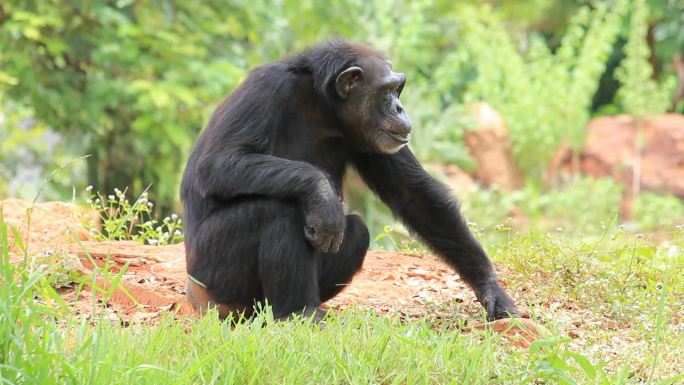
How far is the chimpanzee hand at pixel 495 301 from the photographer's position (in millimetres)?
5246

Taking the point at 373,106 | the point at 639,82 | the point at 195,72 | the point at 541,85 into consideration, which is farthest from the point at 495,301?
the point at 639,82

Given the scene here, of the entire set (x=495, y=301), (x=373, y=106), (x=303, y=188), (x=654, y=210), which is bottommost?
(x=654, y=210)

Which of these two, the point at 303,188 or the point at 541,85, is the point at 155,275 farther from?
the point at 541,85

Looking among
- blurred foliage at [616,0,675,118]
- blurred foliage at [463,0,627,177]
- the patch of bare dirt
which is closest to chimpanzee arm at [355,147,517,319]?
the patch of bare dirt

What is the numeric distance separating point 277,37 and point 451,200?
9.27 metres

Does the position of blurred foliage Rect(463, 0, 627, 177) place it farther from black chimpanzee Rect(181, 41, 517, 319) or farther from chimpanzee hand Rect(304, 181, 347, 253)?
chimpanzee hand Rect(304, 181, 347, 253)

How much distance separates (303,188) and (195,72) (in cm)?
697

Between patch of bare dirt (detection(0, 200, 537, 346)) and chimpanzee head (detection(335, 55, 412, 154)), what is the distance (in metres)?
0.91

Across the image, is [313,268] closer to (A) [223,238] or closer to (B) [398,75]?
(A) [223,238]

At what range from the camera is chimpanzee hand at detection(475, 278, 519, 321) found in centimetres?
525

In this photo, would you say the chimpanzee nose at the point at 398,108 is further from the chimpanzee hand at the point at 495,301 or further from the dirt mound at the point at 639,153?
the dirt mound at the point at 639,153

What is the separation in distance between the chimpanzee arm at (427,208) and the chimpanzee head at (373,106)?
0.84ft

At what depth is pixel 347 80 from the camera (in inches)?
211

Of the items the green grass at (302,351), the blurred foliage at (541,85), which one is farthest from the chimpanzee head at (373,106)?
the blurred foliage at (541,85)
